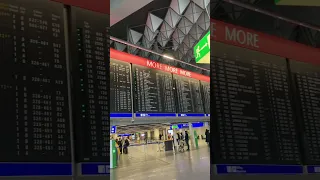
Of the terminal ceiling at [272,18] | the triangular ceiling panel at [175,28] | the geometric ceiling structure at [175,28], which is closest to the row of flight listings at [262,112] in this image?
the terminal ceiling at [272,18]

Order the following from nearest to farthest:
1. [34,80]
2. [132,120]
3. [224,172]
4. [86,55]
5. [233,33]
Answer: [34,80] < [86,55] < [224,172] < [233,33] < [132,120]

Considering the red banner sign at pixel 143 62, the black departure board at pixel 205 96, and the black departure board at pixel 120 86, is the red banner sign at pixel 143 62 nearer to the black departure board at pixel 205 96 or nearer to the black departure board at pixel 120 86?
the black departure board at pixel 120 86

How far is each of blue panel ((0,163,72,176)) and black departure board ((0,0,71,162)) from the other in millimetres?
30

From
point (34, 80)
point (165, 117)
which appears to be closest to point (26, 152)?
point (34, 80)

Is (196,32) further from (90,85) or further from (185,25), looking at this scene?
(90,85)

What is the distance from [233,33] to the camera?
9.95 feet

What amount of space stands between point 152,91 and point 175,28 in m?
8.63

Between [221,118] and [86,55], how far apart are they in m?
1.35

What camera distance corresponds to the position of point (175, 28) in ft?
45.0

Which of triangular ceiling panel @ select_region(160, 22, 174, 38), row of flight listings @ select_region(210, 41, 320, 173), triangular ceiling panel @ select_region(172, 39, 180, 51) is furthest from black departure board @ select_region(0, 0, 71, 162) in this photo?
triangular ceiling panel @ select_region(172, 39, 180, 51)

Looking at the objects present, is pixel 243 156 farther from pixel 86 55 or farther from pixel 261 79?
pixel 86 55

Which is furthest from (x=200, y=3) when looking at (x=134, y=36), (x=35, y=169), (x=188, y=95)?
(x=35, y=169)

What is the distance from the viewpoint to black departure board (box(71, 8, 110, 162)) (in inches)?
80.7

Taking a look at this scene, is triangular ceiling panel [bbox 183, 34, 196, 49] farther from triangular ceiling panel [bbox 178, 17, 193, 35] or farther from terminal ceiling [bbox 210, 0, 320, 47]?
terminal ceiling [bbox 210, 0, 320, 47]
